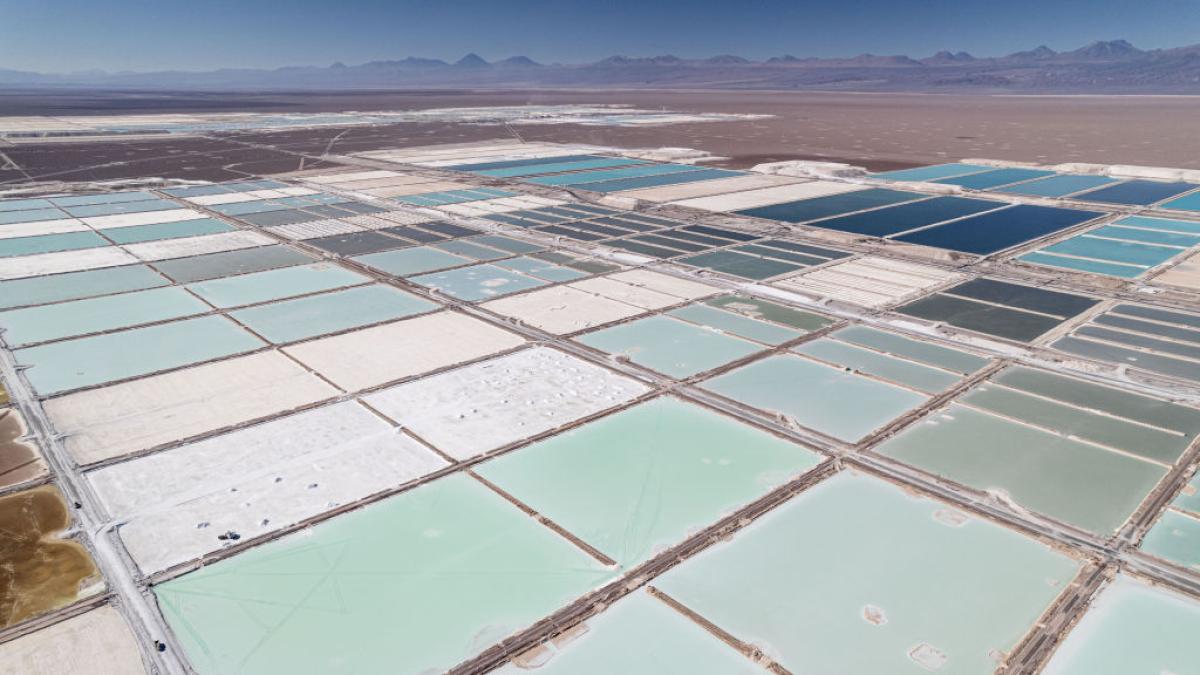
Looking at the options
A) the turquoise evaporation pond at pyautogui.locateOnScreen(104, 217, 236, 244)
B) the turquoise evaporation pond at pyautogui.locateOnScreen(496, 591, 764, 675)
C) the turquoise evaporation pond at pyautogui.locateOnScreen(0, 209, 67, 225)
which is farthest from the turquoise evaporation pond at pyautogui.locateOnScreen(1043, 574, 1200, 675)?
the turquoise evaporation pond at pyautogui.locateOnScreen(0, 209, 67, 225)

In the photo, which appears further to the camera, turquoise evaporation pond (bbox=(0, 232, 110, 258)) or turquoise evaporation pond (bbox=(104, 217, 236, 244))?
turquoise evaporation pond (bbox=(104, 217, 236, 244))

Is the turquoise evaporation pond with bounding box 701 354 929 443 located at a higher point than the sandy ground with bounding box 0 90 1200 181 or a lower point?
lower

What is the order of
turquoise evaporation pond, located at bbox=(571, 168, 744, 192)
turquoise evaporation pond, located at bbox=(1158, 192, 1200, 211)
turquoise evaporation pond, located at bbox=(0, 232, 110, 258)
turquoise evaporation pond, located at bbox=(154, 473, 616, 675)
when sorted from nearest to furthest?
turquoise evaporation pond, located at bbox=(154, 473, 616, 675), turquoise evaporation pond, located at bbox=(0, 232, 110, 258), turquoise evaporation pond, located at bbox=(1158, 192, 1200, 211), turquoise evaporation pond, located at bbox=(571, 168, 744, 192)

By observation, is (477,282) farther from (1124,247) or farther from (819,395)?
(1124,247)

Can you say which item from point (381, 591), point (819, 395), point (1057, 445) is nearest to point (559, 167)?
point (819, 395)

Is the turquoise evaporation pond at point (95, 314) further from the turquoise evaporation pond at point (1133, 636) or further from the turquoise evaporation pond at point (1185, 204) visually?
the turquoise evaporation pond at point (1185, 204)

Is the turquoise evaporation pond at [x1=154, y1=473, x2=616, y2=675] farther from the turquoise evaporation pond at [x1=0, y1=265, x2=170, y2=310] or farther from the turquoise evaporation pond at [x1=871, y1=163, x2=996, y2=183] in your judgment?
the turquoise evaporation pond at [x1=871, y1=163, x2=996, y2=183]
